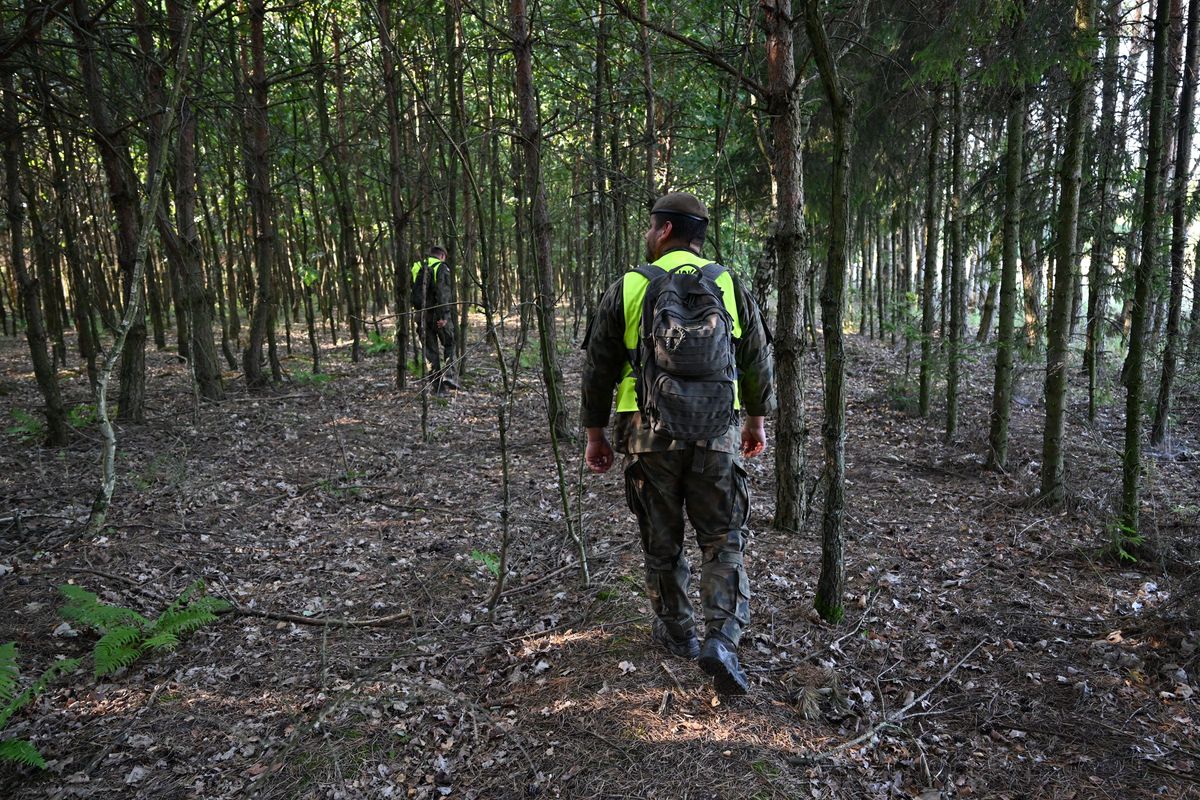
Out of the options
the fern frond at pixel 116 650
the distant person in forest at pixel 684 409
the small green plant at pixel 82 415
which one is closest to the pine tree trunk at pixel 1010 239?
the distant person in forest at pixel 684 409

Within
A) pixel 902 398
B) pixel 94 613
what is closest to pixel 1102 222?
pixel 902 398

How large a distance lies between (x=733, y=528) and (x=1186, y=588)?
330 centimetres

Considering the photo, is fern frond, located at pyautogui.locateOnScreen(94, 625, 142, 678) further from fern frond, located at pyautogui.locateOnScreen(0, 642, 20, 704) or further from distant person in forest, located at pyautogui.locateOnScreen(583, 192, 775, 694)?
distant person in forest, located at pyautogui.locateOnScreen(583, 192, 775, 694)

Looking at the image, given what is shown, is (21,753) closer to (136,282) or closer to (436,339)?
(136,282)

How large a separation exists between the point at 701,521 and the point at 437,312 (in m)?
10.3

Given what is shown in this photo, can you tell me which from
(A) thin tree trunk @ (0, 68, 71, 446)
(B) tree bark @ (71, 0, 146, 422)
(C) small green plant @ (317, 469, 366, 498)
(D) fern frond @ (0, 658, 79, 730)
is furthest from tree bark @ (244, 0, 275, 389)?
(D) fern frond @ (0, 658, 79, 730)

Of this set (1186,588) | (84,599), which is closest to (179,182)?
(84,599)

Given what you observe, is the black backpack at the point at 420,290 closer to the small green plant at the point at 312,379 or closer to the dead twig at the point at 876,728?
the small green plant at the point at 312,379

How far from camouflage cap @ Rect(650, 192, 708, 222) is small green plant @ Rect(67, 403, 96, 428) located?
28.7 feet

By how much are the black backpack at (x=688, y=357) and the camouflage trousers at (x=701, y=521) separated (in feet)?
0.64

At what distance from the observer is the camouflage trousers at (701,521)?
323cm

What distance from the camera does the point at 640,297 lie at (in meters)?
3.26

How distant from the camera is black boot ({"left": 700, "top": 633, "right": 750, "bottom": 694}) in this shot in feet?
10.1

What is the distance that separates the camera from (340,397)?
11688mm
